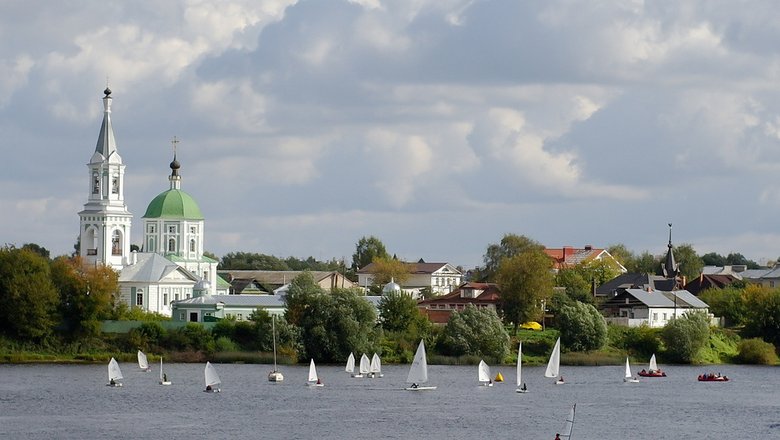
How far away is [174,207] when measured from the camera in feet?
516

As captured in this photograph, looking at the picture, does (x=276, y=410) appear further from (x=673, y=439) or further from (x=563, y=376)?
(x=563, y=376)

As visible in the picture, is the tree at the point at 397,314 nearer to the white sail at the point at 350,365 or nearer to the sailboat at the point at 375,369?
the white sail at the point at 350,365

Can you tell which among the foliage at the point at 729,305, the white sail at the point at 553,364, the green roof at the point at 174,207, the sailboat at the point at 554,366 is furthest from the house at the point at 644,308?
the green roof at the point at 174,207

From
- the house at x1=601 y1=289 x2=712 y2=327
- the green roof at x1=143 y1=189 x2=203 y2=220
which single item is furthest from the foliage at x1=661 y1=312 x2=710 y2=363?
the green roof at x1=143 y1=189 x2=203 y2=220

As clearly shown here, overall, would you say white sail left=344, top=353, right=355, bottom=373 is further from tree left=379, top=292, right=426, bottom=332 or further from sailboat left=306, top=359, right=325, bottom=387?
tree left=379, top=292, right=426, bottom=332

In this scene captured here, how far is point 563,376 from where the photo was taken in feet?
334

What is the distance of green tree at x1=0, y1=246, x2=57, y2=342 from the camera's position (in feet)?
361

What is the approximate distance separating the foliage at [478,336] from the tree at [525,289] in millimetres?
12207

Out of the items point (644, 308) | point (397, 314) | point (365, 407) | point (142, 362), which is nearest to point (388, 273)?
point (644, 308)

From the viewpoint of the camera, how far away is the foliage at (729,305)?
451 feet

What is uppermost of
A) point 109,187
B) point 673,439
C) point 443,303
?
point 109,187

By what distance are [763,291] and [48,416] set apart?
79.1 m

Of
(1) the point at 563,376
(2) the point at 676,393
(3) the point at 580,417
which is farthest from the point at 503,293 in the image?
(3) the point at 580,417

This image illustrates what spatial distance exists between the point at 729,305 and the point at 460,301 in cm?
2350
